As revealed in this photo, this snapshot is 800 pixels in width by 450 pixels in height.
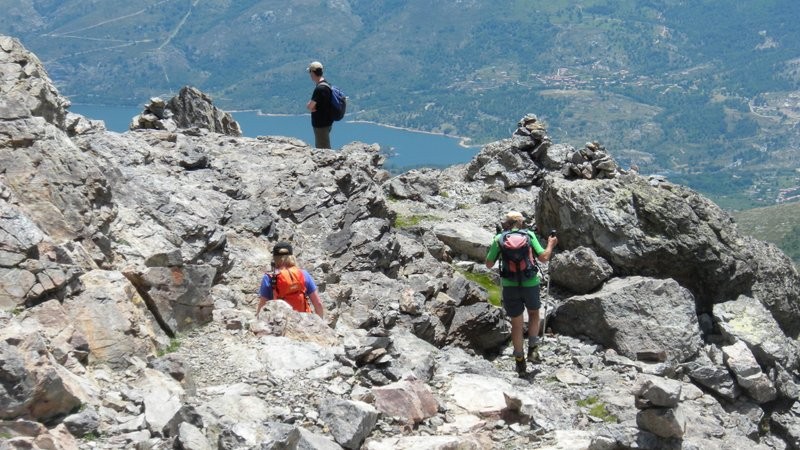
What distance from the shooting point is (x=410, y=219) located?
30.6m

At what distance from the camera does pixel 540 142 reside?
126 ft

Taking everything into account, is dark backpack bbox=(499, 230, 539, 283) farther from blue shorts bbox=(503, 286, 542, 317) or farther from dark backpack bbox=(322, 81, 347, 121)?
dark backpack bbox=(322, 81, 347, 121)

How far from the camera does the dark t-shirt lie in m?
26.6

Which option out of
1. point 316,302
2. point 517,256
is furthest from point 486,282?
point 316,302

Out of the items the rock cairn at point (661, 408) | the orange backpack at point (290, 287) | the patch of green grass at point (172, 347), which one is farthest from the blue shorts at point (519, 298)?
the patch of green grass at point (172, 347)

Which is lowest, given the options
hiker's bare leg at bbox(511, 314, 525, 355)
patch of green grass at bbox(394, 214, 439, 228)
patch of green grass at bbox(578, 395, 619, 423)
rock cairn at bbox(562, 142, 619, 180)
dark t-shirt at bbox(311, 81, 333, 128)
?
patch of green grass at bbox(578, 395, 619, 423)

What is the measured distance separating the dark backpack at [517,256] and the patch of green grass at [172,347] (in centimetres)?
636

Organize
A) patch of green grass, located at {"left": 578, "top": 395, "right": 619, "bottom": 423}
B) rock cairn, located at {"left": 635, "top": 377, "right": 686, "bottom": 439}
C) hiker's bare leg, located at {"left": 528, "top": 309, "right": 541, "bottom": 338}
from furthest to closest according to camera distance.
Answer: hiker's bare leg, located at {"left": 528, "top": 309, "right": 541, "bottom": 338}
patch of green grass, located at {"left": 578, "top": 395, "right": 619, "bottom": 423}
rock cairn, located at {"left": 635, "top": 377, "right": 686, "bottom": 439}

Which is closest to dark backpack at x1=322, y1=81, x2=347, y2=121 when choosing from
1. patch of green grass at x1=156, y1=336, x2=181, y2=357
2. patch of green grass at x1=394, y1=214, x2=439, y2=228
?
patch of green grass at x1=394, y1=214, x2=439, y2=228

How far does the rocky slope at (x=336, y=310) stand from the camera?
12.6 meters

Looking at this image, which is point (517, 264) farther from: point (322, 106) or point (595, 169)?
point (322, 106)

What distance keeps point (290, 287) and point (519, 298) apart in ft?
15.3

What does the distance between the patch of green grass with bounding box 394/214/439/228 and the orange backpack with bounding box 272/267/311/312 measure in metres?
12.2

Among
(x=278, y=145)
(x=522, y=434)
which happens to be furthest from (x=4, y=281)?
(x=278, y=145)
